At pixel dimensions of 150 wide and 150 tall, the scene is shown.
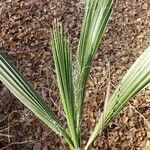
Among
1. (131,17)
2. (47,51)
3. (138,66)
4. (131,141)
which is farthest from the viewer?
(131,17)

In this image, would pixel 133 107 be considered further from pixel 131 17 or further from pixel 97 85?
pixel 131 17

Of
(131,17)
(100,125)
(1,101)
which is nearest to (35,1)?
(131,17)

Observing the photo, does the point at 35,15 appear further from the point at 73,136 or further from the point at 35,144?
the point at 73,136

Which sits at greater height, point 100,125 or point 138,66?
point 138,66

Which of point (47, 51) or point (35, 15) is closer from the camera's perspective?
point (47, 51)

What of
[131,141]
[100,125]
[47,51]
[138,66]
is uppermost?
[138,66]

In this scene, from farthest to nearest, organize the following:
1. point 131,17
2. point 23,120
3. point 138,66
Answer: point 131,17
point 23,120
point 138,66

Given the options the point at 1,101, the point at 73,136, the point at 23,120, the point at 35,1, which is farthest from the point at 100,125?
the point at 35,1
